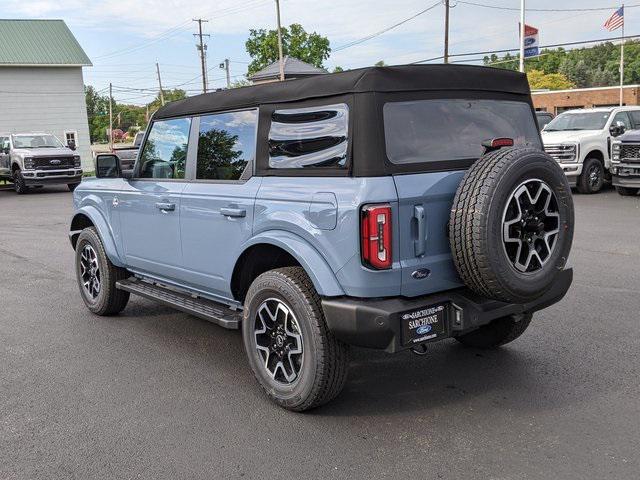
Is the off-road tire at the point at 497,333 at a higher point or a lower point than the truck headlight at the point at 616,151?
lower

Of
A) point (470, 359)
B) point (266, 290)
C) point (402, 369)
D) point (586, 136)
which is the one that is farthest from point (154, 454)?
point (586, 136)

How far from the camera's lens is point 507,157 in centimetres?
351

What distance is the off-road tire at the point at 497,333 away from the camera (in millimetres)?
4684

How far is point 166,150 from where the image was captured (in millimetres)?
5281

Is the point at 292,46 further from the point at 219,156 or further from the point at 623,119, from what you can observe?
the point at 219,156

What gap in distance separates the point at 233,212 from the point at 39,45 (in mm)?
35947

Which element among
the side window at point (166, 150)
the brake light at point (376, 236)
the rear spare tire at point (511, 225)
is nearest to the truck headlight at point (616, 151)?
the rear spare tire at point (511, 225)

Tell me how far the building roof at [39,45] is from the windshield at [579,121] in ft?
89.8

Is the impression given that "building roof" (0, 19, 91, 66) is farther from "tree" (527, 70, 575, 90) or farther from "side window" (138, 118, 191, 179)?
"tree" (527, 70, 575, 90)

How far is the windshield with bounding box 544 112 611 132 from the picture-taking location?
16172mm

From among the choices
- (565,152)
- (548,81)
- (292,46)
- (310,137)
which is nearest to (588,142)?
(565,152)

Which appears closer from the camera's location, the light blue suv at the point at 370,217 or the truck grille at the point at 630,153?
the light blue suv at the point at 370,217

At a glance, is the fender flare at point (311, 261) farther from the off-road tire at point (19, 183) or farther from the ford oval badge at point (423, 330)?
the off-road tire at point (19, 183)

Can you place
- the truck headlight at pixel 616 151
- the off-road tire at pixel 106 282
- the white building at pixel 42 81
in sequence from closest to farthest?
the off-road tire at pixel 106 282
the truck headlight at pixel 616 151
the white building at pixel 42 81
